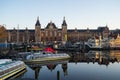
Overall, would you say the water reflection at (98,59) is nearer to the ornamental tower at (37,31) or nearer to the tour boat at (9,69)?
the tour boat at (9,69)

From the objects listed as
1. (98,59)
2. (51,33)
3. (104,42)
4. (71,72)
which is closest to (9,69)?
(71,72)

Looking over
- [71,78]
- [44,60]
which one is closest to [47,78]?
[71,78]

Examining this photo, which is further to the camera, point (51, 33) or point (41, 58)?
point (51, 33)

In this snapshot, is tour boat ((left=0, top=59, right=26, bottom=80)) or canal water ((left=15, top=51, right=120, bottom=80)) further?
canal water ((left=15, top=51, right=120, bottom=80))

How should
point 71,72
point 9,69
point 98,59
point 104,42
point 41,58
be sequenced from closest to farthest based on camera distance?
point 9,69, point 71,72, point 41,58, point 98,59, point 104,42

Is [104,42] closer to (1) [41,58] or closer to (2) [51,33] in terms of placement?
(2) [51,33]

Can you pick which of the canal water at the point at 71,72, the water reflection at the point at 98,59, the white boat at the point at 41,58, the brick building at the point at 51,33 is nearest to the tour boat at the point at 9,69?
the canal water at the point at 71,72

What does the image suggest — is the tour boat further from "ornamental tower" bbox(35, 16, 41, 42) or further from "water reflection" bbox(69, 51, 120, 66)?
"ornamental tower" bbox(35, 16, 41, 42)

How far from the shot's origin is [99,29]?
550 feet

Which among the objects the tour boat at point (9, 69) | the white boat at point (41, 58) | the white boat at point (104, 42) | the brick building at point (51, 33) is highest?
the brick building at point (51, 33)

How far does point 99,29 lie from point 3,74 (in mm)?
146918

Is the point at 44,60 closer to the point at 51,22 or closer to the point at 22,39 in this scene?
the point at 51,22

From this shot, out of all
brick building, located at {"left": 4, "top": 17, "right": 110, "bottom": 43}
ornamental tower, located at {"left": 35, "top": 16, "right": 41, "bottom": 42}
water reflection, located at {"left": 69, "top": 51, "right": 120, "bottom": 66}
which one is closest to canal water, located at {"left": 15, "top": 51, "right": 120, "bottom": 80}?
water reflection, located at {"left": 69, "top": 51, "right": 120, "bottom": 66}

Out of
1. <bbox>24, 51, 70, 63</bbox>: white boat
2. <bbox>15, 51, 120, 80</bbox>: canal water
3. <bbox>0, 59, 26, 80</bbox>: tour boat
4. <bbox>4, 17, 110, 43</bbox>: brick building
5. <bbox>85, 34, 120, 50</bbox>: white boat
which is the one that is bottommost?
<bbox>15, 51, 120, 80</bbox>: canal water
